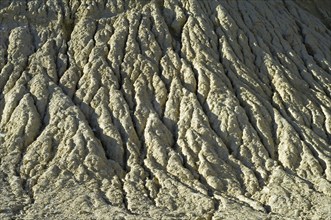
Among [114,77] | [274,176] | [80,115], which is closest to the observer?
[274,176]

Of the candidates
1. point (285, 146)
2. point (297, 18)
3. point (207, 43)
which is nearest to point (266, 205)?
point (285, 146)

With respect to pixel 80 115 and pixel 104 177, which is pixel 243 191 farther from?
pixel 80 115

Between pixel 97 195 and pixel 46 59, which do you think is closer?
pixel 97 195

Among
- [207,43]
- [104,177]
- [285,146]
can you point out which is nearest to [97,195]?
[104,177]

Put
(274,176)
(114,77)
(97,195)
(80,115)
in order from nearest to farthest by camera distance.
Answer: (97,195)
(274,176)
(80,115)
(114,77)

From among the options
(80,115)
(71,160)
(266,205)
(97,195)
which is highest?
(80,115)

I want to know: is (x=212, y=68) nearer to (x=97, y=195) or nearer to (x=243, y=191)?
(x=243, y=191)

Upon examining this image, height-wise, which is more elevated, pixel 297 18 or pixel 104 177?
pixel 297 18
